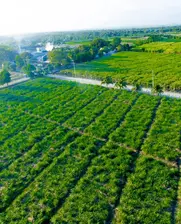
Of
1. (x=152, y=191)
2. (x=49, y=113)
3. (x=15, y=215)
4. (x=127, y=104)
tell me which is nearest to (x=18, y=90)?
(x=49, y=113)

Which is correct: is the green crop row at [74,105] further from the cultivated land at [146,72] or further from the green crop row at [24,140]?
the cultivated land at [146,72]

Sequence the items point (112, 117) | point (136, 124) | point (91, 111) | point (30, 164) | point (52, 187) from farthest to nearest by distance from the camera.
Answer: point (91, 111), point (112, 117), point (136, 124), point (30, 164), point (52, 187)

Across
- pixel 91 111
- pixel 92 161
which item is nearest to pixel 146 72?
pixel 91 111

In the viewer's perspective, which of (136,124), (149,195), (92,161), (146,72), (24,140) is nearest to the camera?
(149,195)

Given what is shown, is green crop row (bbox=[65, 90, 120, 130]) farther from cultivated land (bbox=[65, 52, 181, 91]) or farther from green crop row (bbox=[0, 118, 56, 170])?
cultivated land (bbox=[65, 52, 181, 91])

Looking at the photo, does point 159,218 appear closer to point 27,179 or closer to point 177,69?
point 27,179

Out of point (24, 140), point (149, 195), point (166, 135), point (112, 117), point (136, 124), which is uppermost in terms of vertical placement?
point (112, 117)

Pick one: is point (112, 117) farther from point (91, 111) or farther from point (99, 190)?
point (99, 190)

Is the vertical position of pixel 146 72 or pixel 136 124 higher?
pixel 146 72

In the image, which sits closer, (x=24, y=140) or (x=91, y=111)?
(x=24, y=140)

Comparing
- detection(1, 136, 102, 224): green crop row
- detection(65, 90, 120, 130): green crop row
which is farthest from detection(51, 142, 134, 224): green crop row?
detection(65, 90, 120, 130): green crop row
